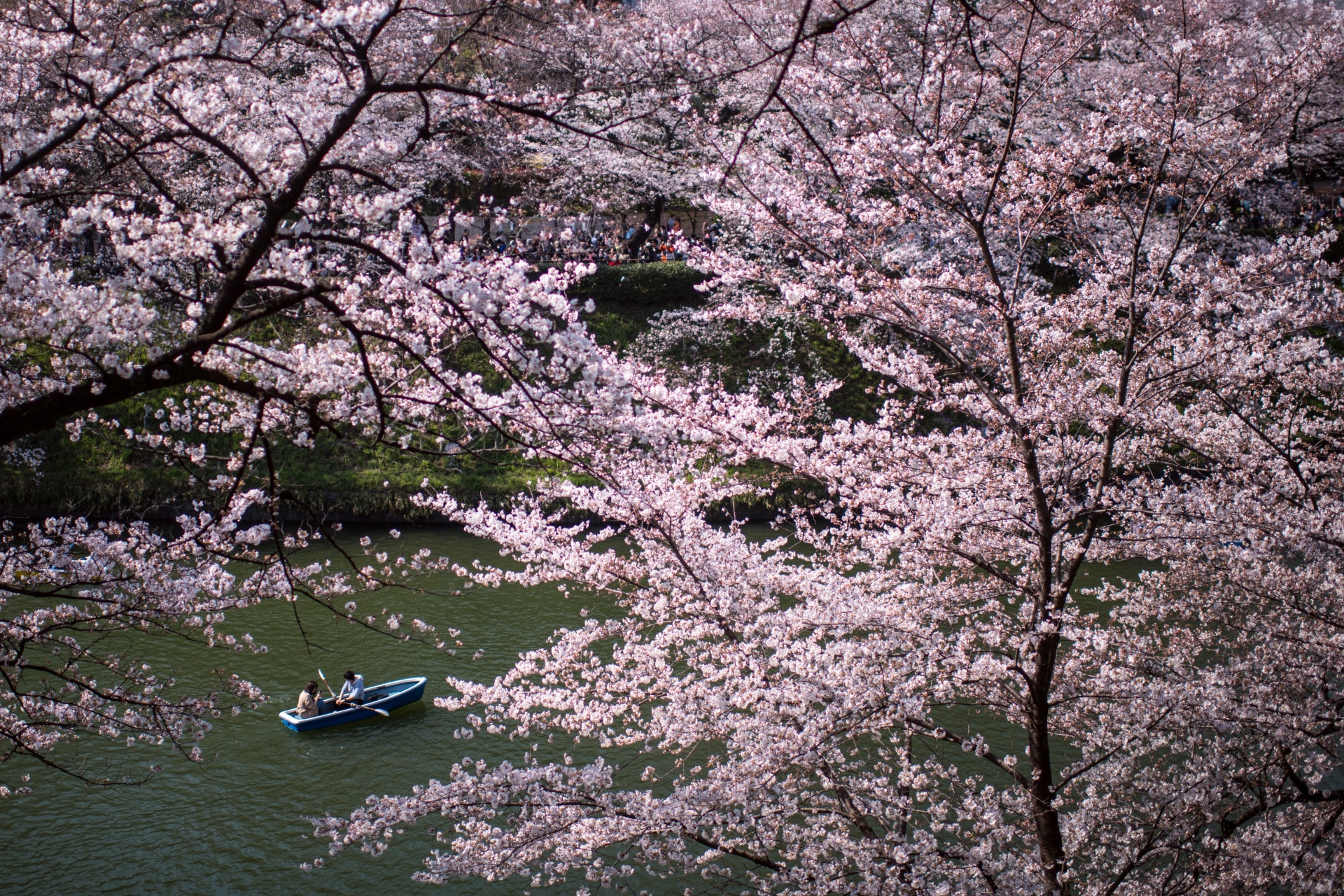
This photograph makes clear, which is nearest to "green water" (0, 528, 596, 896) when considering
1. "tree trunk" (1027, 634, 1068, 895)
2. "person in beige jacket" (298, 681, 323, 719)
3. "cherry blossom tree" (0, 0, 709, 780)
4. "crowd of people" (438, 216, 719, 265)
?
"person in beige jacket" (298, 681, 323, 719)

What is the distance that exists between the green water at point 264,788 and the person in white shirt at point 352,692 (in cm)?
32

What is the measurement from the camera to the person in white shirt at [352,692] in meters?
9.47

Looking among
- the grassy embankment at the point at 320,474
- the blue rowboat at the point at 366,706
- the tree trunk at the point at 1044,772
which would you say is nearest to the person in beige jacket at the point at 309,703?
the blue rowboat at the point at 366,706

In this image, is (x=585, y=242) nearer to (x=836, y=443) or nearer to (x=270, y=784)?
(x=270, y=784)

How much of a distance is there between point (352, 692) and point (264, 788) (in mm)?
1414

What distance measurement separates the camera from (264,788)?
834 cm

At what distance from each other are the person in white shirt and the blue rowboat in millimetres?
67

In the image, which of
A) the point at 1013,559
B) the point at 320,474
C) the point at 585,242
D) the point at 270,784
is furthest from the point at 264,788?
the point at 585,242

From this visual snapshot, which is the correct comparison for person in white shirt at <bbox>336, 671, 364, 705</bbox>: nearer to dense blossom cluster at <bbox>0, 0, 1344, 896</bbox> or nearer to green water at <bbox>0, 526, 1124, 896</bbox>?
green water at <bbox>0, 526, 1124, 896</bbox>

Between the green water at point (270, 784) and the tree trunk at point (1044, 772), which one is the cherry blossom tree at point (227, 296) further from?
the tree trunk at point (1044, 772)

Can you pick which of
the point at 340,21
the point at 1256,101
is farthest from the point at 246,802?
the point at 1256,101

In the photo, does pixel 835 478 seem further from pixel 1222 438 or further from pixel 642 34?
pixel 642 34

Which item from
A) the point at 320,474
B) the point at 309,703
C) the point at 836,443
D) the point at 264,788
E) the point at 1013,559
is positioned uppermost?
the point at 320,474

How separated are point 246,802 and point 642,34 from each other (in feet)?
64.3
